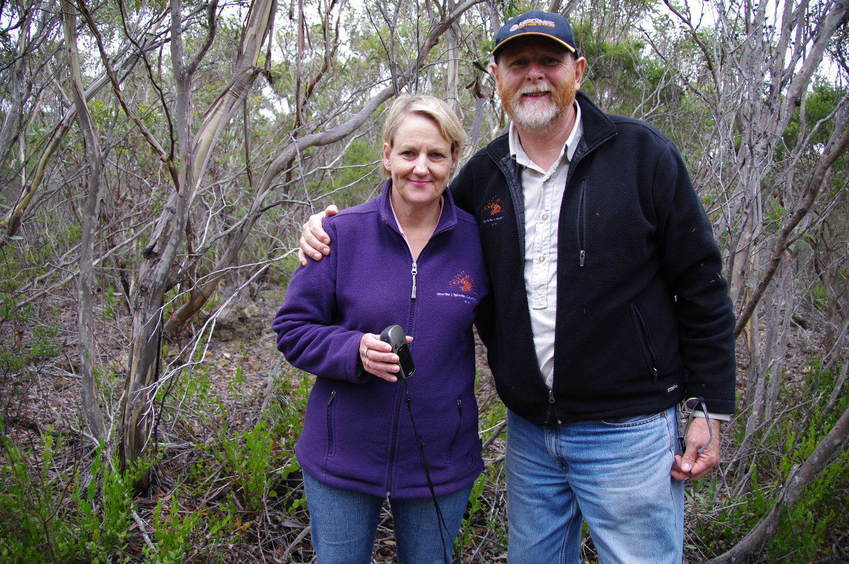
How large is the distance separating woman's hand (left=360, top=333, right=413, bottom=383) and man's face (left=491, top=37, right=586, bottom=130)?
2.80 feet

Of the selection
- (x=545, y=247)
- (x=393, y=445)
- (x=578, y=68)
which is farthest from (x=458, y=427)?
(x=578, y=68)

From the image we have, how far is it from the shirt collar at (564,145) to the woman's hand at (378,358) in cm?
78

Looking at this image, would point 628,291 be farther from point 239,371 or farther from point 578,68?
point 239,371

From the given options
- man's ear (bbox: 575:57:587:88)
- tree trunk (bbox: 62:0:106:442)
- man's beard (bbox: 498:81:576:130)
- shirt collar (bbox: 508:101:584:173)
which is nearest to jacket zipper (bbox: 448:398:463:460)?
shirt collar (bbox: 508:101:584:173)

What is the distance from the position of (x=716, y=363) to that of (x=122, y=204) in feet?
15.5

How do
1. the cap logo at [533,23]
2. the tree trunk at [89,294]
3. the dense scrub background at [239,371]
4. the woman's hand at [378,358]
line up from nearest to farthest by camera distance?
the woman's hand at [378,358] → the cap logo at [533,23] → the dense scrub background at [239,371] → the tree trunk at [89,294]

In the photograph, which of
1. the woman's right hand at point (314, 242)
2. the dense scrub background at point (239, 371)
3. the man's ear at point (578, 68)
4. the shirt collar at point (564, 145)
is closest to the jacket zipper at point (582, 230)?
the shirt collar at point (564, 145)

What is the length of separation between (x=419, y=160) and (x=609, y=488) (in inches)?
47.4

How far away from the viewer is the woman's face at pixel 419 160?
2.02m

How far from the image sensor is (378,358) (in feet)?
5.90

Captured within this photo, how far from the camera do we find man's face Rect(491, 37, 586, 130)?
2010 mm

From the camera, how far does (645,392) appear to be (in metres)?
1.96

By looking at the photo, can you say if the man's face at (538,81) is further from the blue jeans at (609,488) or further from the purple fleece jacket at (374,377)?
the blue jeans at (609,488)

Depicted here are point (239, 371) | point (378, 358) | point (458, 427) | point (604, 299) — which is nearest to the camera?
point (378, 358)
